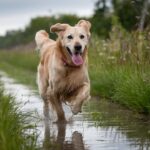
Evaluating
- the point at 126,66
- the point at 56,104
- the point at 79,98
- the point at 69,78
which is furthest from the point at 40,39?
the point at 79,98

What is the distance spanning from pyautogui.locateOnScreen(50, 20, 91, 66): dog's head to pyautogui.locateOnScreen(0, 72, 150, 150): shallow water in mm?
1021

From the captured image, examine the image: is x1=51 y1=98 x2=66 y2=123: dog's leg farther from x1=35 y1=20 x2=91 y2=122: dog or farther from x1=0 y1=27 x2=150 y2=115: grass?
x1=0 y1=27 x2=150 y2=115: grass

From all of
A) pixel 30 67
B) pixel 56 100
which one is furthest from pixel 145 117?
pixel 30 67

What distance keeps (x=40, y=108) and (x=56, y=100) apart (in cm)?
195

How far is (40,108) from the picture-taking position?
13.6 metres

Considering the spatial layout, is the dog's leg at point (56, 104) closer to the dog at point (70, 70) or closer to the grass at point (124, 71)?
the dog at point (70, 70)

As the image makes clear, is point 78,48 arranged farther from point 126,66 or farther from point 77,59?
point 126,66

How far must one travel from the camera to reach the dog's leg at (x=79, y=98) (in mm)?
11039

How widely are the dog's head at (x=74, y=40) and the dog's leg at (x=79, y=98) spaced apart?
0.41 m

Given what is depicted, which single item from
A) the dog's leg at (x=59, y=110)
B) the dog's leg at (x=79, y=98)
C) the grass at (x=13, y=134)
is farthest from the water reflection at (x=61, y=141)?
the dog's leg at (x=59, y=110)

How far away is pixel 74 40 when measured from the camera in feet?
36.8

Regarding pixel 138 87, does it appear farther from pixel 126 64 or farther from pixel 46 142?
pixel 46 142

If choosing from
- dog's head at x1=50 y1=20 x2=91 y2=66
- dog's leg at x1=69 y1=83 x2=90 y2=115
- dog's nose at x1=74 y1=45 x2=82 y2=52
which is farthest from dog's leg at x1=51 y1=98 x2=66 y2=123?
dog's nose at x1=74 y1=45 x2=82 y2=52

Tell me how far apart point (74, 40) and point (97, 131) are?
1931mm
